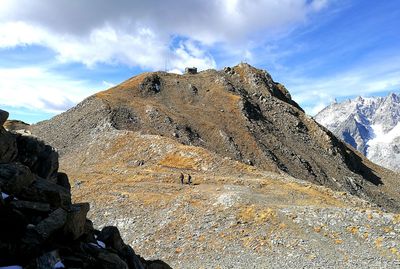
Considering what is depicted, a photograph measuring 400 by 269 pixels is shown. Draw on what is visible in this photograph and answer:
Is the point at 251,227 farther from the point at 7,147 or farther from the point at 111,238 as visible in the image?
the point at 7,147

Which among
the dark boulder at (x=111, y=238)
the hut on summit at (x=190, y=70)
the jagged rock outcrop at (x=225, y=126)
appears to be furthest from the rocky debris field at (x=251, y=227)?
the hut on summit at (x=190, y=70)

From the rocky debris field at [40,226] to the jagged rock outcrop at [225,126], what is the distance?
144ft

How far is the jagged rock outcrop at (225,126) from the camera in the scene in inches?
2766

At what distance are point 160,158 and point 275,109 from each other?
1933 inches

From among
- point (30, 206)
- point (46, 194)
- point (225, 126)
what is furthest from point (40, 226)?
point (225, 126)

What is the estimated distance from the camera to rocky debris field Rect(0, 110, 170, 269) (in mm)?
11773

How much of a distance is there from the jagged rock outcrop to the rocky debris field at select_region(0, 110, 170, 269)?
43894mm

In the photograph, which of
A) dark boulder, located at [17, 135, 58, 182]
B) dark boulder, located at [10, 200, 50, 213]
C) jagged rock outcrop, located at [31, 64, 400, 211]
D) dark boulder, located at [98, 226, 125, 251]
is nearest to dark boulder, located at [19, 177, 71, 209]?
dark boulder, located at [10, 200, 50, 213]

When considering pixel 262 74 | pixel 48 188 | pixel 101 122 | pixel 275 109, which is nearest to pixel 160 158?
pixel 101 122

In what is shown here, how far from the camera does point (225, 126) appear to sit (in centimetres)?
7881

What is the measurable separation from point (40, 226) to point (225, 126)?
67.1 metres

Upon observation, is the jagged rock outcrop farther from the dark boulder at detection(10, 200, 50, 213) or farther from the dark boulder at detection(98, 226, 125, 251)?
the dark boulder at detection(10, 200, 50, 213)

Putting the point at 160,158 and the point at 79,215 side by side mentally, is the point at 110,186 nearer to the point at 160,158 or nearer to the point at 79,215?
the point at 160,158

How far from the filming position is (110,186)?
45.3m
